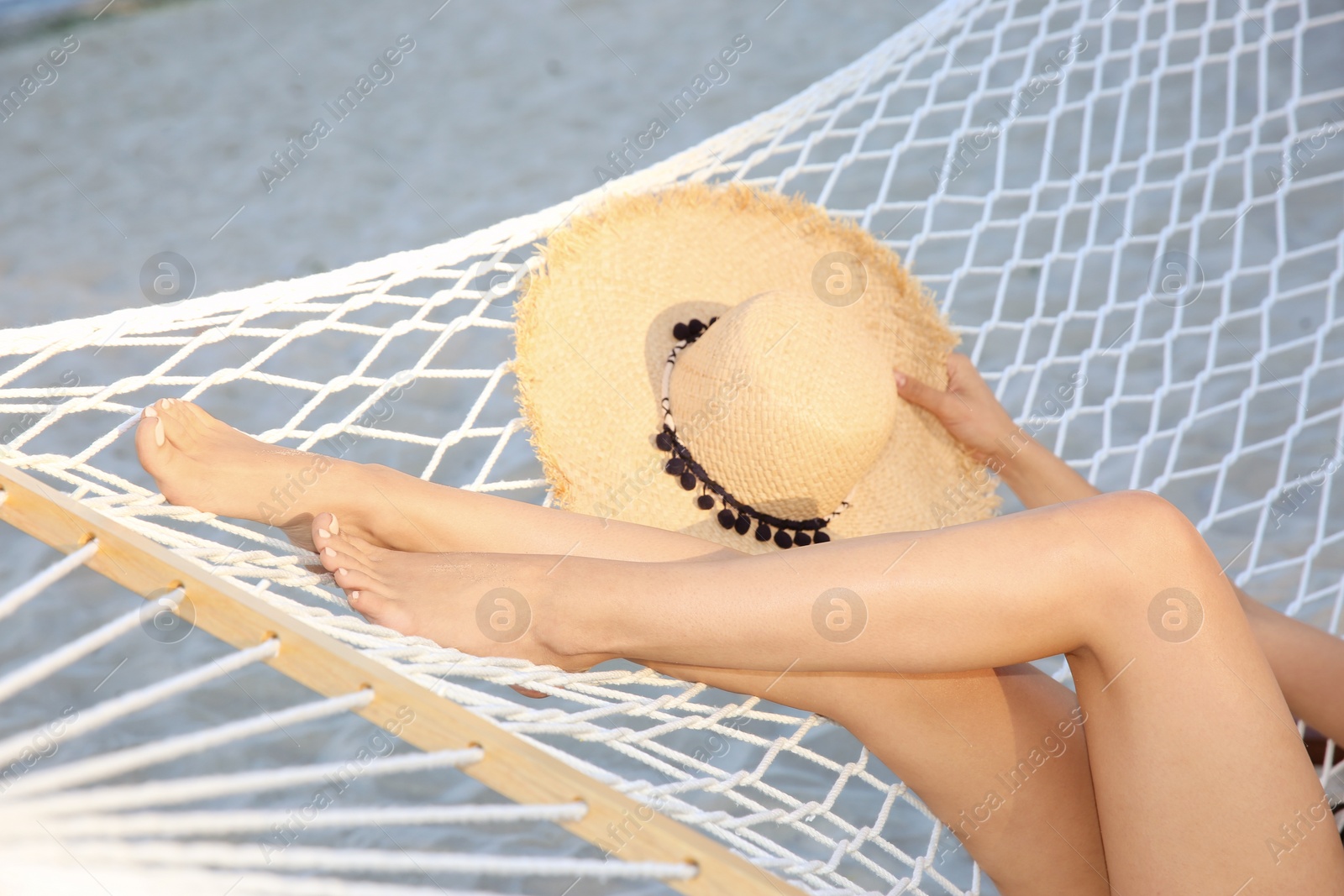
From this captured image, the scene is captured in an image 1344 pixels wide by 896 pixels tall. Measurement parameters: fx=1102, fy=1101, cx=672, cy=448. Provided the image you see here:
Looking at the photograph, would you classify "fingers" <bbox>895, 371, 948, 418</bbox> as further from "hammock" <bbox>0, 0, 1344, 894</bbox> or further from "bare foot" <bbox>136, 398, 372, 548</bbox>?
"bare foot" <bbox>136, 398, 372, 548</bbox>

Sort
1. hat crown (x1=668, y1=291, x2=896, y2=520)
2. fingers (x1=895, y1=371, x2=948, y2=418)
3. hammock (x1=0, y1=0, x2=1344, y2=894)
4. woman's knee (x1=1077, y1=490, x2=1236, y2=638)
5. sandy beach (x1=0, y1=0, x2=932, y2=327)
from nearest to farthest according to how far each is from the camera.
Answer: hammock (x1=0, y1=0, x2=1344, y2=894), woman's knee (x1=1077, y1=490, x2=1236, y2=638), hat crown (x1=668, y1=291, x2=896, y2=520), fingers (x1=895, y1=371, x2=948, y2=418), sandy beach (x1=0, y1=0, x2=932, y2=327)

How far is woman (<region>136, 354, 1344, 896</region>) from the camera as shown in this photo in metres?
0.81

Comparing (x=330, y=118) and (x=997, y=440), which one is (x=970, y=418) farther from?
(x=330, y=118)

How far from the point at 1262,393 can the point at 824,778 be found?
4.17ft

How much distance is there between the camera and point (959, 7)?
1.71 m

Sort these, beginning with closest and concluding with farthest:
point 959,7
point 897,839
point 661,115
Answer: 1. point 897,839
2. point 959,7
3. point 661,115

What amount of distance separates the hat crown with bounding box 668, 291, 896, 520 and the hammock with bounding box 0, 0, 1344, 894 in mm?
215

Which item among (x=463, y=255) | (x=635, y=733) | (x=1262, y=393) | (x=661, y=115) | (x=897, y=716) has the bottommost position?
(x=1262, y=393)

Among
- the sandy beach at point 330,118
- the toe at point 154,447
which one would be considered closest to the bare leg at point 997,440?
the toe at point 154,447

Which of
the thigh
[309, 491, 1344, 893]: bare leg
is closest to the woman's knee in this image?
[309, 491, 1344, 893]: bare leg

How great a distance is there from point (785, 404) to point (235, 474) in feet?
1.59

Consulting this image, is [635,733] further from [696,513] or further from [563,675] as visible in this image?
[696,513]

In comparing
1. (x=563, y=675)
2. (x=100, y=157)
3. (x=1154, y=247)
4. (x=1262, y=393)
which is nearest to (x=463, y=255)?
(x=563, y=675)

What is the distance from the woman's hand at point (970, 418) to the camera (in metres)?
1.24
